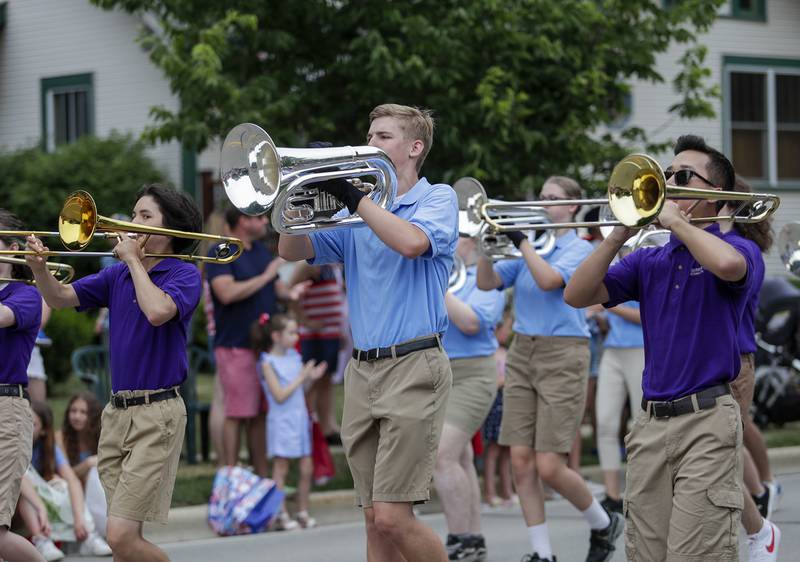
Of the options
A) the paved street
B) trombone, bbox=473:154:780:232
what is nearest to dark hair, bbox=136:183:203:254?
trombone, bbox=473:154:780:232

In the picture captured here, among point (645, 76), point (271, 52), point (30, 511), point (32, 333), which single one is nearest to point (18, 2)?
point (271, 52)

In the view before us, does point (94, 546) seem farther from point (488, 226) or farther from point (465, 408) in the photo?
point (488, 226)

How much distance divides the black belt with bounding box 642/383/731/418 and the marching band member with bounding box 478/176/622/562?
2.19 m

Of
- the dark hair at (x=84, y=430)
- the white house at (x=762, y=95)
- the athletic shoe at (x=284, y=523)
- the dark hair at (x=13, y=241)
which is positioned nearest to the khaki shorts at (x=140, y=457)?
the dark hair at (x=13, y=241)

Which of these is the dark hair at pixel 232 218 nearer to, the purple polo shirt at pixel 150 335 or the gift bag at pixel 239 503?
the gift bag at pixel 239 503

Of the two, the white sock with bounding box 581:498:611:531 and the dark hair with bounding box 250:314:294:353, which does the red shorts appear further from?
the white sock with bounding box 581:498:611:531

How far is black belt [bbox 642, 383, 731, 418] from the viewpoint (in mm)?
4734

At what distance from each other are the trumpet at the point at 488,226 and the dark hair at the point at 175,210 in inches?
63.5

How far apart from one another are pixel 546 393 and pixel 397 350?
215 cm

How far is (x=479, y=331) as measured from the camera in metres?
7.75

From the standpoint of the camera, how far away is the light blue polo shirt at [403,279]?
17.2 ft

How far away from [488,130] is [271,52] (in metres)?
1.93

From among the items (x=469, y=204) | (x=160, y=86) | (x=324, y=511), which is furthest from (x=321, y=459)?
(x=160, y=86)

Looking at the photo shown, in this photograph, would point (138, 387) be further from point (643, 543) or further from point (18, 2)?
point (18, 2)
